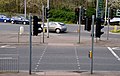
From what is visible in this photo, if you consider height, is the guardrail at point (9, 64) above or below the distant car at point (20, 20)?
below

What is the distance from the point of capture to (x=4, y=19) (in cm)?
7125

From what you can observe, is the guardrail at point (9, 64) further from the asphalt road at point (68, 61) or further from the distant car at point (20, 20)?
the distant car at point (20, 20)

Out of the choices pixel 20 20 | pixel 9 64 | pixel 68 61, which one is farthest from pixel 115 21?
pixel 9 64

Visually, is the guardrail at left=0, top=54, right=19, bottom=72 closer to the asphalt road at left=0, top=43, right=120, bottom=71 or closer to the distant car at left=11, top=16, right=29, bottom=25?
the asphalt road at left=0, top=43, right=120, bottom=71

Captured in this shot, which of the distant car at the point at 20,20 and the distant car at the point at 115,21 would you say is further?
the distant car at the point at 115,21

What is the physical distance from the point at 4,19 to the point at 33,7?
9.21 m

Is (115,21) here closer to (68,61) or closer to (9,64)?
(68,61)

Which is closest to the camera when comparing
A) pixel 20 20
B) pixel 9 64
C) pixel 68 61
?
pixel 9 64

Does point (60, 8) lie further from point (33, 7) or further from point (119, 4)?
point (119, 4)

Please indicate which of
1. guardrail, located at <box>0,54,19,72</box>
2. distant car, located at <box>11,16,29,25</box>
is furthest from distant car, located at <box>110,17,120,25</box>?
guardrail, located at <box>0,54,19,72</box>

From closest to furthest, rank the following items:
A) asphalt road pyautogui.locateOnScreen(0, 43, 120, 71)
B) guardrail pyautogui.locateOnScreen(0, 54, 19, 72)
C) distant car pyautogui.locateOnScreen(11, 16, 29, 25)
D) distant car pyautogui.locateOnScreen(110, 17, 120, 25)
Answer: guardrail pyautogui.locateOnScreen(0, 54, 19, 72), asphalt road pyautogui.locateOnScreen(0, 43, 120, 71), distant car pyautogui.locateOnScreen(11, 16, 29, 25), distant car pyautogui.locateOnScreen(110, 17, 120, 25)

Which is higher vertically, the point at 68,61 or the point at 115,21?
the point at 115,21

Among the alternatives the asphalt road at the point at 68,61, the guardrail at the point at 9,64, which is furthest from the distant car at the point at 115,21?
the guardrail at the point at 9,64

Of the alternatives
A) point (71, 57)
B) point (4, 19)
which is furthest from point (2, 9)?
point (71, 57)
